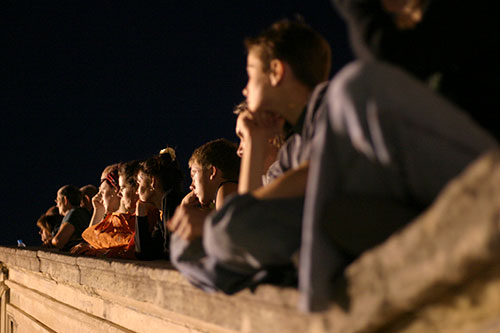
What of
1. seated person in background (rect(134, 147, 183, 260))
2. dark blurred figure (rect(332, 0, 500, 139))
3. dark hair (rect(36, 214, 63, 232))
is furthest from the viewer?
dark hair (rect(36, 214, 63, 232))

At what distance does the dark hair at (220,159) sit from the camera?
9.35ft

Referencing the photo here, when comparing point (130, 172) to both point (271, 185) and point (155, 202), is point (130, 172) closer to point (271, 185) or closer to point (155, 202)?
point (155, 202)

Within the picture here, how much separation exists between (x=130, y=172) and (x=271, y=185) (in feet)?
9.44

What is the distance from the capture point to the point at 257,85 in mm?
1645

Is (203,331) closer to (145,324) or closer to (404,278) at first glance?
(145,324)

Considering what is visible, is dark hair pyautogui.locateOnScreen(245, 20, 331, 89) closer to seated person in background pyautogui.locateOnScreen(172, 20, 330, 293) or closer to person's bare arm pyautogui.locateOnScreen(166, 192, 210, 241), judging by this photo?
seated person in background pyautogui.locateOnScreen(172, 20, 330, 293)

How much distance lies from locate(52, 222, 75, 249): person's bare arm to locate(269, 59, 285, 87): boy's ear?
4534 mm

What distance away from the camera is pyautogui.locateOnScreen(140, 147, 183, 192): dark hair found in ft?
11.1

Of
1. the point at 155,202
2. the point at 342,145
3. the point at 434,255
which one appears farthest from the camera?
the point at 155,202

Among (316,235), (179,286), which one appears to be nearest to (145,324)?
(179,286)

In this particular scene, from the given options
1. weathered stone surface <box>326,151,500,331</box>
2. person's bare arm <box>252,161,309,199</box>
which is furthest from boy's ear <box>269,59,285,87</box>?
weathered stone surface <box>326,151,500,331</box>

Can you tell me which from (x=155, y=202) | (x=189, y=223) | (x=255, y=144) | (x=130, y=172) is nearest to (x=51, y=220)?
(x=130, y=172)

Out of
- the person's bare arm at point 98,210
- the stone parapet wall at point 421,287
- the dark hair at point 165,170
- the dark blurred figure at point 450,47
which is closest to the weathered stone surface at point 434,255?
the stone parapet wall at point 421,287

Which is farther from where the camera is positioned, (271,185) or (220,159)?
(220,159)
